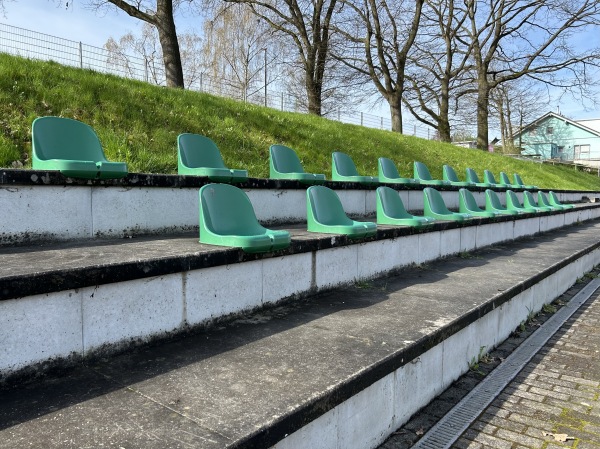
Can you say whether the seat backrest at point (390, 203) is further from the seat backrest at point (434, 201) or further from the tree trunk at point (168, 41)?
the tree trunk at point (168, 41)

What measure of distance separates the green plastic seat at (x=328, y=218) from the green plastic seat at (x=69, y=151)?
1.49 m

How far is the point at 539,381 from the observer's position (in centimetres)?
307

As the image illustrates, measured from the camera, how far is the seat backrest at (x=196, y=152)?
434 centimetres

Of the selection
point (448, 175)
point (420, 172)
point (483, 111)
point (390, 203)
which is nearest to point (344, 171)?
point (390, 203)

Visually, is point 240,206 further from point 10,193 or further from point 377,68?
point 377,68

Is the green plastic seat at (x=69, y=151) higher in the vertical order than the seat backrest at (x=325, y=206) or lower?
higher

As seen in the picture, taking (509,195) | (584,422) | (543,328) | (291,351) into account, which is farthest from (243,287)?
(509,195)

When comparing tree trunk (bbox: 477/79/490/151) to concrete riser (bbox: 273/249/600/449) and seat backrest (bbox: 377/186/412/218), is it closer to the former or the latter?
seat backrest (bbox: 377/186/412/218)

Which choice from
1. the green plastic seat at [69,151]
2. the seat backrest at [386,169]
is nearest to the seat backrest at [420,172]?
the seat backrest at [386,169]

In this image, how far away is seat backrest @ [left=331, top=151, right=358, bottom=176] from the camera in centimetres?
627

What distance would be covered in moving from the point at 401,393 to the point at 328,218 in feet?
6.22

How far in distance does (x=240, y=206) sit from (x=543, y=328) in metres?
2.93

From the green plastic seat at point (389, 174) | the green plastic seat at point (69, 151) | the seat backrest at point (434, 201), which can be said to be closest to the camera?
the green plastic seat at point (69, 151)

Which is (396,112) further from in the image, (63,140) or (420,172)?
(63,140)
